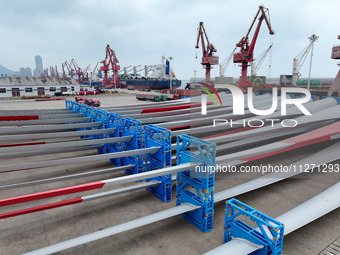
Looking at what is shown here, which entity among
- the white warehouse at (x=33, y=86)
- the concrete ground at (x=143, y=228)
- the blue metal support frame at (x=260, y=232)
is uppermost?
the white warehouse at (x=33, y=86)

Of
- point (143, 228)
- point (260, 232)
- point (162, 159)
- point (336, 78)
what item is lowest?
point (143, 228)

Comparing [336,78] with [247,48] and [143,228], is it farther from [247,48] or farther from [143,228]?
[143,228]

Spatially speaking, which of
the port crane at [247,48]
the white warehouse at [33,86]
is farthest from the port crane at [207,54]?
the white warehouse at [33,86]

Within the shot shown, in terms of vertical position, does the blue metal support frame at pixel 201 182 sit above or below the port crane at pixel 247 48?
below

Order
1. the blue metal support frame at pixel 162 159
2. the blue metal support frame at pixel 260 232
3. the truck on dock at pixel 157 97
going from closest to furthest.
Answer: the blue metal support frame at pixel 260 232 < the blue metal support frame at pixel 162 159 < the truck on dock at pixel 157 97

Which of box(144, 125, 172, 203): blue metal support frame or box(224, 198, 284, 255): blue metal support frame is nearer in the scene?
box(224, 198, 284, 255): blue metal support frame

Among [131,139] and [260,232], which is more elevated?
[131,139]

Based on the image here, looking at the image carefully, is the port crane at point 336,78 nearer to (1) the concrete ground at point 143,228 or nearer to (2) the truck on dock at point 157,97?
(2) the truck on dock at point 157,97

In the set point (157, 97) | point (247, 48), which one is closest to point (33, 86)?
point (157, 97)

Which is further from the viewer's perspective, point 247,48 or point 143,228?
point 247,48

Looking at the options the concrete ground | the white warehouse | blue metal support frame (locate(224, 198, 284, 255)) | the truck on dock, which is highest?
the white warehouse

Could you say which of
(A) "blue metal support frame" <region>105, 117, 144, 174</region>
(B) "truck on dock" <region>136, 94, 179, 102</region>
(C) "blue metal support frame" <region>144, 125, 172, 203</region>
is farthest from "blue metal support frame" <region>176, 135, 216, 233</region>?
(B) "truck on dock" <region>136, 94, 179, 102</region>

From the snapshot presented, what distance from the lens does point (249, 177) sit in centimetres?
966

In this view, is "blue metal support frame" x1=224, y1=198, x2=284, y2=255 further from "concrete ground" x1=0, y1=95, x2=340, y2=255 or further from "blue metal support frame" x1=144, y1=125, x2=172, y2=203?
"blue metal support frame" x1=144, y1=125, x2=172, y2=203
